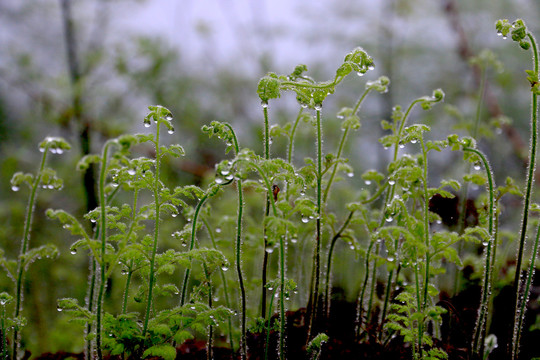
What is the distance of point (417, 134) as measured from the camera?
109 centimetres

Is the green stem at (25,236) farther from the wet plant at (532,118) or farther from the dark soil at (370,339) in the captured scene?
the wet plant at (532,118)

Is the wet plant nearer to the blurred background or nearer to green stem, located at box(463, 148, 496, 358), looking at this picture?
green stem, located at box(463, 148, 496, 358)

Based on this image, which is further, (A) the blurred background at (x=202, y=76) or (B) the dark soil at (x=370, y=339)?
(A) the blurred background at (x=202, y=76)

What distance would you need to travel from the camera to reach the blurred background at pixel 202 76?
2.97 meters

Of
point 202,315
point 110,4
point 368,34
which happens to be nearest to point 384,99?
point 368,34

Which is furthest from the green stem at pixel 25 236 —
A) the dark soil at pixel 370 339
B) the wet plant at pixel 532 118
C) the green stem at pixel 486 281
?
the wet plant at pixel 532 118

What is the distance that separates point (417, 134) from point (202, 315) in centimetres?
69

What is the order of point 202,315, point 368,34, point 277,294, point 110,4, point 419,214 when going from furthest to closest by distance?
point 368,34 → point 110,4 → point 419,214 → point 277,294 → point 202,315

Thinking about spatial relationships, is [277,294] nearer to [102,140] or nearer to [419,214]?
[419,214]

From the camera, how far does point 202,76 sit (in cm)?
452

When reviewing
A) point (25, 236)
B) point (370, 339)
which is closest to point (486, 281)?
point (370, 339)

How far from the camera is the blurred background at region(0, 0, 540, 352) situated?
9.74ft

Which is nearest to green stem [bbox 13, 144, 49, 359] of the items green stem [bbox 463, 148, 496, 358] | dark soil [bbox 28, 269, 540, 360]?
dark soil [bbox 28, 269, 540, 360]

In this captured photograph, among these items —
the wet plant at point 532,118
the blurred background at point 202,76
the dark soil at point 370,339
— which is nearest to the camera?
the wet plant at point 532,118
